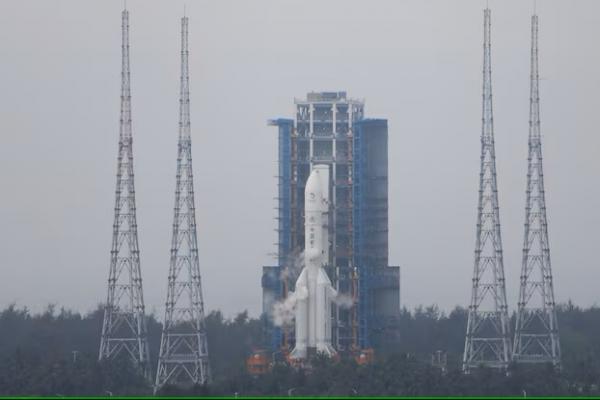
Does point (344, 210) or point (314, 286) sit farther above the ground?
point (344, 210)

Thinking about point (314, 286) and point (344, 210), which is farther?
point (344, 210)

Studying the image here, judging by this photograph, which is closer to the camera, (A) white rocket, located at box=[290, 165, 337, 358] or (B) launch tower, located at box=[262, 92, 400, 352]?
(A) white rocket, located at box=[290, 165, 337, 358]

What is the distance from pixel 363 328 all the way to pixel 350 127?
33.2 feet

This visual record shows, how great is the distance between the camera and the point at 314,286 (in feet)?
351

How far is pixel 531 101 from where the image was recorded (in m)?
106

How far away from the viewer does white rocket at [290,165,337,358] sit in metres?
107

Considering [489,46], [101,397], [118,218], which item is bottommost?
[101,397]

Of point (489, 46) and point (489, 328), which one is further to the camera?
point (489, 328)

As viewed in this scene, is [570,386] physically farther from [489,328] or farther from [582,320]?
[582,320]

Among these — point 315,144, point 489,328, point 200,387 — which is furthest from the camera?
point 489,328

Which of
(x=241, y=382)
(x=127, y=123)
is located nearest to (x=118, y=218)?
(x=127, y=123)

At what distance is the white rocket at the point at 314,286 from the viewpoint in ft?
350

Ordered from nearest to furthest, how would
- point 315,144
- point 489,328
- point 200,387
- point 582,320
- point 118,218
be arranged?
point 200,387 → point 118,218 → point 315,144 → point 489,328 → point 582,320

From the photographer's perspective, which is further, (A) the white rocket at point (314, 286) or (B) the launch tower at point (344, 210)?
(B) the launch tower at point (344, 210)
